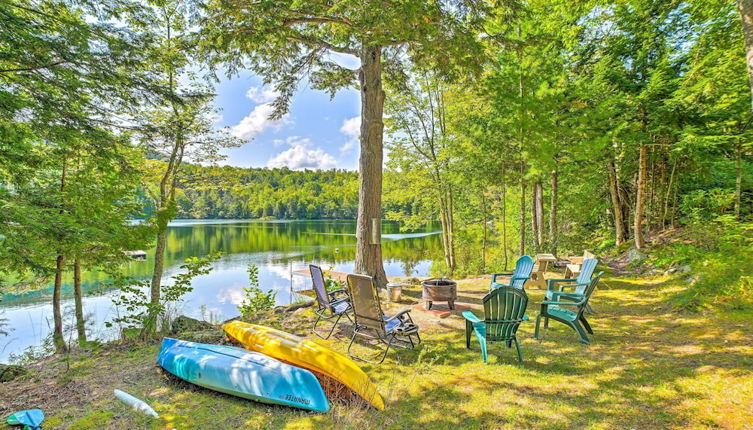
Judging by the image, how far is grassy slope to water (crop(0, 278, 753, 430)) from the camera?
2.62 meters

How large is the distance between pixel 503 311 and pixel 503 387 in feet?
2.76

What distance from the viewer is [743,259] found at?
5.36m

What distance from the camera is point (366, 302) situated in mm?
4113

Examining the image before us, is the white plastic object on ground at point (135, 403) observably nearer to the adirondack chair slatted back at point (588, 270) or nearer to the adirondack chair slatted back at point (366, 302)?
the adirondack chair slatted back at point (366, 302)

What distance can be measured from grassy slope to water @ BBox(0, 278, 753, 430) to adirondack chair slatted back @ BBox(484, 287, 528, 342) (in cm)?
31

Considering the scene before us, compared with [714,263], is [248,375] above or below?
below

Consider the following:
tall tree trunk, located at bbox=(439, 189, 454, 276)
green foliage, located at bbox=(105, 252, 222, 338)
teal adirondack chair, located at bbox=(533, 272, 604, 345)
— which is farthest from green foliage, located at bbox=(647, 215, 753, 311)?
green foliage, located at bbox=(105, 252, 222, 338)

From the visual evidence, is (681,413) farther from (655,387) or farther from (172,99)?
(172,99)

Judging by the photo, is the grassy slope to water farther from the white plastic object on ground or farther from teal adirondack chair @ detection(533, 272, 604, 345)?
teal adirondack chair @ detection(533, 272, 604, 345)

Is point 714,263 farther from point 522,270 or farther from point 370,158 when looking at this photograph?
point 370,158

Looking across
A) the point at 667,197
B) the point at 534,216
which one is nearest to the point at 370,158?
the point at 534,216

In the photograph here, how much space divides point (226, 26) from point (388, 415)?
19.1 feet

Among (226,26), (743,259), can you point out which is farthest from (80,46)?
(743,259)

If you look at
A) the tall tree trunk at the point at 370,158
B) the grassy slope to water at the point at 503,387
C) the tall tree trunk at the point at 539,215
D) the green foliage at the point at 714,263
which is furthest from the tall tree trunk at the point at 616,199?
the tall tree trunk at the point at 370,158
